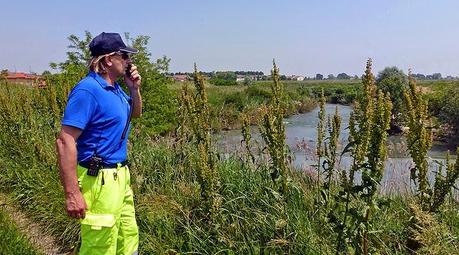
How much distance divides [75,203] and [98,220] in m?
0.23

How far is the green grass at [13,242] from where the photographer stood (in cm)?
419

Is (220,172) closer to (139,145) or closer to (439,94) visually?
(139,145)

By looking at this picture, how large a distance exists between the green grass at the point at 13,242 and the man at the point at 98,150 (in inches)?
54.1

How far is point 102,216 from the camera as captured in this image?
3145mm

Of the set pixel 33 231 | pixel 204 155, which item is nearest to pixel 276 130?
pixel 204 155

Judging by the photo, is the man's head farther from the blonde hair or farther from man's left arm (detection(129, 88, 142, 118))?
man's left arm (detection(129, 88, 142, 118))

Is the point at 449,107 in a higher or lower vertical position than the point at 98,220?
lower

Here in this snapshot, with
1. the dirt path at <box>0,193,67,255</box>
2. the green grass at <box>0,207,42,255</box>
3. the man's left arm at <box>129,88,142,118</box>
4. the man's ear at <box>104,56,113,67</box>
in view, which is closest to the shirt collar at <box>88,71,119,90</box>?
the man's ear at <box>104,56,113,67</box>

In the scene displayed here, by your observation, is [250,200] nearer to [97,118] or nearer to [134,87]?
[134,87]

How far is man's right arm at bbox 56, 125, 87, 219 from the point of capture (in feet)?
9.63

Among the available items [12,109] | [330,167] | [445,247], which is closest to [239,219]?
[330,167]

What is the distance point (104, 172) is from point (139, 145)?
3.62 meters

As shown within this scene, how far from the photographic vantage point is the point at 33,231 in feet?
16.3

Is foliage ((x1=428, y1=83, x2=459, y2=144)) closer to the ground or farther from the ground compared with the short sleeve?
closer to the ground
